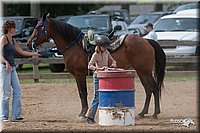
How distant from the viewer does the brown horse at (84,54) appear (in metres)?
11.2

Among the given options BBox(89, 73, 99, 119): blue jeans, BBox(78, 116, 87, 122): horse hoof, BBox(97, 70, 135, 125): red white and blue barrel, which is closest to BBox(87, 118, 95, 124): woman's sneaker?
BBox(89, 73, 99, 119): blue jeans

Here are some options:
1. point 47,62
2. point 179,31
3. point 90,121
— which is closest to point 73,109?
point 90,121

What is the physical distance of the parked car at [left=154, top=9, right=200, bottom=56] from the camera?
1962 centimetres

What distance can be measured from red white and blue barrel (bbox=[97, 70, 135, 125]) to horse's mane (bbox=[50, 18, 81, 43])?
7.03 feet

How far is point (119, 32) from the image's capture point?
2331 centimetres

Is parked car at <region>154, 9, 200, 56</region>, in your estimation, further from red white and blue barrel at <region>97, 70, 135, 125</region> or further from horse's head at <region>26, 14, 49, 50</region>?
red white and blue barrel at <region>97, 70, 135, 125</region>

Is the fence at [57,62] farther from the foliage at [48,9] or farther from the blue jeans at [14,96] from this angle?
the foliage at [48,9]

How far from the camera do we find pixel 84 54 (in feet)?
36.9

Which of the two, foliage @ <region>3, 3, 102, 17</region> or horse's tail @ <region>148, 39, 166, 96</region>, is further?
foliage @ <region>3, 3, 102, 17</region>

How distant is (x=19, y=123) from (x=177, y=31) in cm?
1185

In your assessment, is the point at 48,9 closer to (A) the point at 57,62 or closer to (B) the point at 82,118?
(A) the point at 57,62

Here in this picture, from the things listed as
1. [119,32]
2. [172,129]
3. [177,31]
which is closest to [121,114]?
[172,129]

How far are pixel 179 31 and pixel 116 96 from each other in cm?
1203

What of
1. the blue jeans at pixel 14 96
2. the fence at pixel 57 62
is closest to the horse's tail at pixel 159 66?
the blue jeans at pixel 14 96
